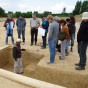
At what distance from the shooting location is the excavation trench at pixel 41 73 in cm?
846

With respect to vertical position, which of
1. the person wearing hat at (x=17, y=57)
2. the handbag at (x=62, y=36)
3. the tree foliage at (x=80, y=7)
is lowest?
the person wearing hat at (x=17, y=57)

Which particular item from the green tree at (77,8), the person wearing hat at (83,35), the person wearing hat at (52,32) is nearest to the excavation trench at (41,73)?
the person wearing hat at (83,35)

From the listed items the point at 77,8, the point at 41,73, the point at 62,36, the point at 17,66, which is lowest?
the point at 41,73

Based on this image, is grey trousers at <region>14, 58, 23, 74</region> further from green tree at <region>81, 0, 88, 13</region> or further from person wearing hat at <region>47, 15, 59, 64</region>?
green tree at <region>81, 0, 88, 13</region>

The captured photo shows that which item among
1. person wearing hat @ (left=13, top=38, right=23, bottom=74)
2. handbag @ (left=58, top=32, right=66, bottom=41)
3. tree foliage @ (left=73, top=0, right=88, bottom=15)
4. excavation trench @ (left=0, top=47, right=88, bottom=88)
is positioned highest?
tree foliage @ (left=73, top=0, right=88, bottom=15)

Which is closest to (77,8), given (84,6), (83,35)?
(84,6)

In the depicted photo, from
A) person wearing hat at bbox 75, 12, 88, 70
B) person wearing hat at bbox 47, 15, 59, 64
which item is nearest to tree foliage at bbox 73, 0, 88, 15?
person wearing hat at bbox 47, 15, 59, 64

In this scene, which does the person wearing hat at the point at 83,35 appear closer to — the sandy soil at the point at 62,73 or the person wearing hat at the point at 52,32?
the sandy soil at the point at 62,73

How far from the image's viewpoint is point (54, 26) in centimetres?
901

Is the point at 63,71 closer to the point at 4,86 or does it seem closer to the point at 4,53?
the point at 4,86

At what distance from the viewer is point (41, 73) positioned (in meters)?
9.33

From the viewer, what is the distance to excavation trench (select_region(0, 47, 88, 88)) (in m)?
8.46

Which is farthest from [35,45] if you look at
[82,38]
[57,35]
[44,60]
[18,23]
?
[82,38]

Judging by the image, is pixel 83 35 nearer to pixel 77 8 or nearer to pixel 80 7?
pixel 77 8
